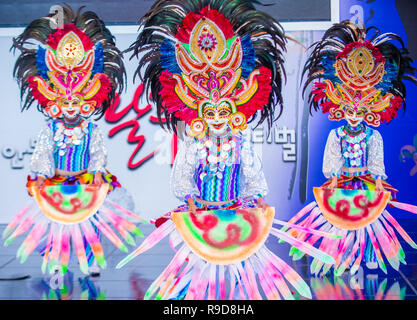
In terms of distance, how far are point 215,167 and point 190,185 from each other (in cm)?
17

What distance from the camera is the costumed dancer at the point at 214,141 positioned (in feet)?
9.32

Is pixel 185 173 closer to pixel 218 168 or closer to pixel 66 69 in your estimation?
pixel 218 168

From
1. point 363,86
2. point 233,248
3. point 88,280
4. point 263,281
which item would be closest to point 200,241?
point 233,248

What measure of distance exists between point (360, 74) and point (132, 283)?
2287 millimetres

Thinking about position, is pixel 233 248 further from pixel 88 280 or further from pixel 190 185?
pixel 88 280

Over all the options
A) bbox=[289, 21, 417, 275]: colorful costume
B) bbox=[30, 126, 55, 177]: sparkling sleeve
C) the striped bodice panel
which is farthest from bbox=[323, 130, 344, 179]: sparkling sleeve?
bbox=[30, 126, 55, 177]: sparkling sleeve

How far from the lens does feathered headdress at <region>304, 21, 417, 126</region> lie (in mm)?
3994

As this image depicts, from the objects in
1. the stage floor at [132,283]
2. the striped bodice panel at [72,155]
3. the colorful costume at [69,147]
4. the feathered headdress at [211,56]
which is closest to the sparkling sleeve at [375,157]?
the stage floor at [132,283]

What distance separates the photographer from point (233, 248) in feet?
9.27

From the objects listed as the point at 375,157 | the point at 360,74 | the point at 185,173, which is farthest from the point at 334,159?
the point at 185,173

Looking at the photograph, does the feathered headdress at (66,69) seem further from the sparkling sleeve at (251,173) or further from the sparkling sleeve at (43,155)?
the sparkling sleeve at (251,173)

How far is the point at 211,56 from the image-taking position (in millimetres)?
2965

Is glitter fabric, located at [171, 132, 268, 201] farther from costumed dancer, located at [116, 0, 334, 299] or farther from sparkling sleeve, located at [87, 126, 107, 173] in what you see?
sparkling sleeve, located at [87, 126, 107, 173]

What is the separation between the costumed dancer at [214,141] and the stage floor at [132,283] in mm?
646
